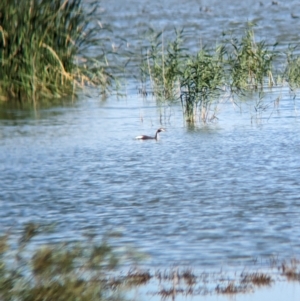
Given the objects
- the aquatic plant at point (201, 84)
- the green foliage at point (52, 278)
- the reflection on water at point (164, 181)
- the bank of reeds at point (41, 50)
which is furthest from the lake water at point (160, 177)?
the green foliage at point (52, 278)

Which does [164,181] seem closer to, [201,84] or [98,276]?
[201,84]

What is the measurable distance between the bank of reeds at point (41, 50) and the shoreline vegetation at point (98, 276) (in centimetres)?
722

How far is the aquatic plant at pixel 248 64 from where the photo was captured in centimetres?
1307

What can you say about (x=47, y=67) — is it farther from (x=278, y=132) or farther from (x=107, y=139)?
(x=278, y=132)

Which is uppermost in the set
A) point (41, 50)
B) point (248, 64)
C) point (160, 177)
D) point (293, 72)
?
point (41, 50)

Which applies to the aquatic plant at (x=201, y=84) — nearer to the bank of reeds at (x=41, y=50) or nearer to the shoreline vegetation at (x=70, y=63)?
the shoreline vegetation at (x=70, y=63)

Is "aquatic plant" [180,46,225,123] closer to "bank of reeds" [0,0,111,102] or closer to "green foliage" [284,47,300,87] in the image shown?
"green foliage" [284,47,300,87]

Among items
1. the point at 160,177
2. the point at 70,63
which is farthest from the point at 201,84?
the point at 160,177

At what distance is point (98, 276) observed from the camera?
4957 mm

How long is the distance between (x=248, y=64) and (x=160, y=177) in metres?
4.68

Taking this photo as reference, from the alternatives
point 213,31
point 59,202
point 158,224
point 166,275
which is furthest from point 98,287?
point 213,31

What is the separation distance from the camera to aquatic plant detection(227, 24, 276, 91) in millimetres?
13070

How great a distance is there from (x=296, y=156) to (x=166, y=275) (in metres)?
4.17

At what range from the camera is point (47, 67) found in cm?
1388
